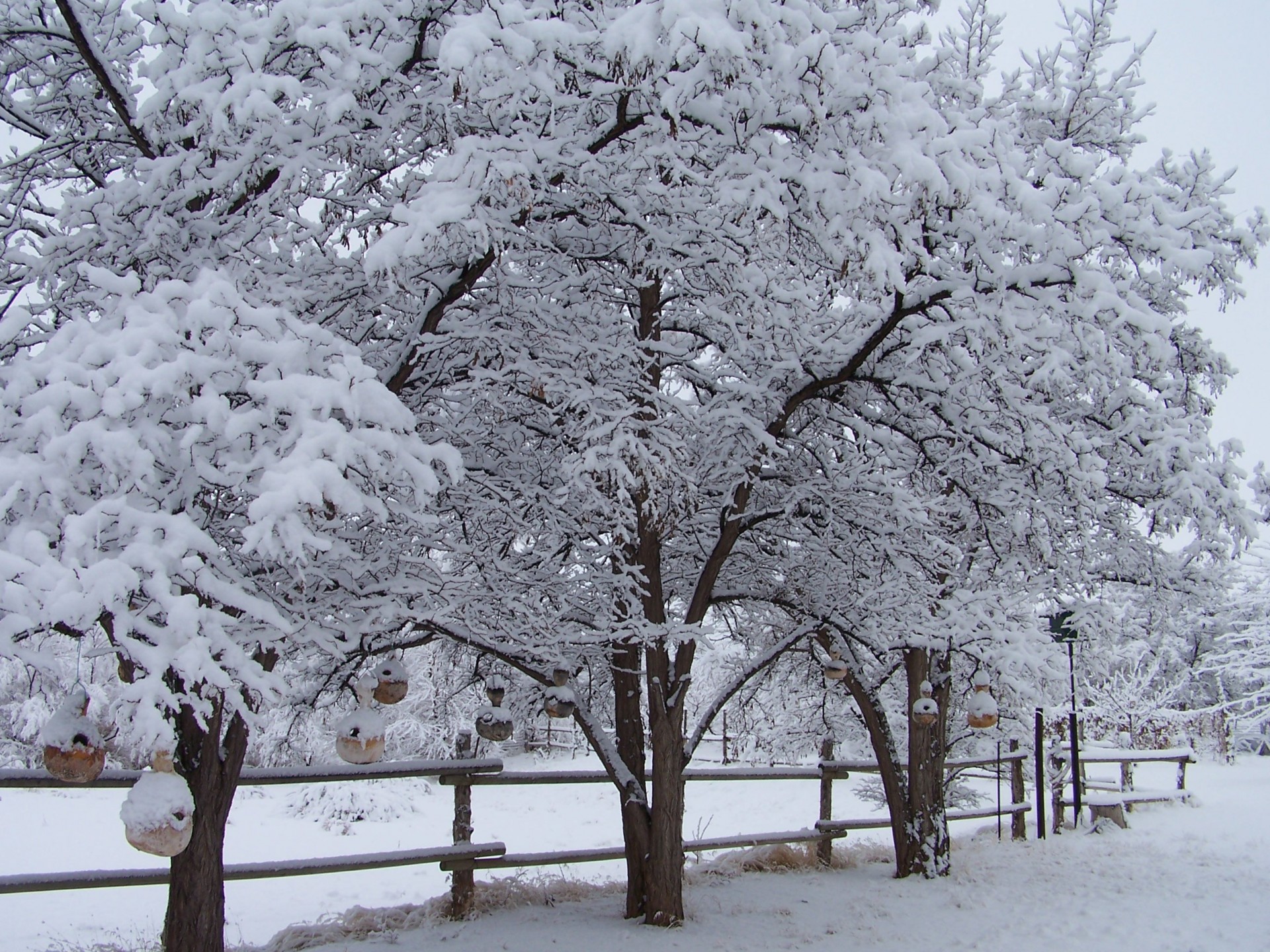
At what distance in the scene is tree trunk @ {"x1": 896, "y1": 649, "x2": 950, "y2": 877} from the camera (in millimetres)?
9195

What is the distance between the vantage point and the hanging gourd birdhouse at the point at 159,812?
10.7 feet

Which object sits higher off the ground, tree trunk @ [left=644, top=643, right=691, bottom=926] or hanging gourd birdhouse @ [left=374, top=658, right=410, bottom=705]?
hanging gourd birdhouse @ [left=374, top=658, right=410, bottom=705]

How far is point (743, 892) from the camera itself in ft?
27.4

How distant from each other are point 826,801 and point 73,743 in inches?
343

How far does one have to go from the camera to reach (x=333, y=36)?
3.78 m

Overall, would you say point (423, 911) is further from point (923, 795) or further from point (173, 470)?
point (923, 795)

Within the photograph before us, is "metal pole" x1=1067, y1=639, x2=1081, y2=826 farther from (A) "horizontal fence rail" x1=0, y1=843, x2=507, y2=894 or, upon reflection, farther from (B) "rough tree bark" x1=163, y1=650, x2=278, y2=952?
(B) "rough tree bark" x1=163, y1=650, x2=278, y2=952

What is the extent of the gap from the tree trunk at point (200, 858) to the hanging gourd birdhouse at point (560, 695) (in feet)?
6.51

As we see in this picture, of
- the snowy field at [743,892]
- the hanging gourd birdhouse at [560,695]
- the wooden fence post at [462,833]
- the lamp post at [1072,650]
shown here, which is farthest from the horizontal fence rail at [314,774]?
the lamp post at [1072,650]

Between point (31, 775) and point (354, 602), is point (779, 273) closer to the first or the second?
point (354, 602)

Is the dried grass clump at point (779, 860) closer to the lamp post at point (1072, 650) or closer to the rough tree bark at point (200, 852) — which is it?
the lamp post at point (1072, 650)

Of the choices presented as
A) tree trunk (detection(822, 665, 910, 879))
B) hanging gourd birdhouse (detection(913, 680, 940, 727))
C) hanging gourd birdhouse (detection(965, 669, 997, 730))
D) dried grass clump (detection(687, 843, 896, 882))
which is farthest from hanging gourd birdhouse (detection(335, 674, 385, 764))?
hanging gourd birdhouse (detection(965, 669, 997, 730))

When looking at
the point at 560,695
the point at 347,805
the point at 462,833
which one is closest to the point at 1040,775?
the point at 462,833

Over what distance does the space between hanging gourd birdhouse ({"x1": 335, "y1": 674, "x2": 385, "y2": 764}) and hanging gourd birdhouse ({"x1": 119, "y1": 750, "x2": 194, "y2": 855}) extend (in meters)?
1.17
